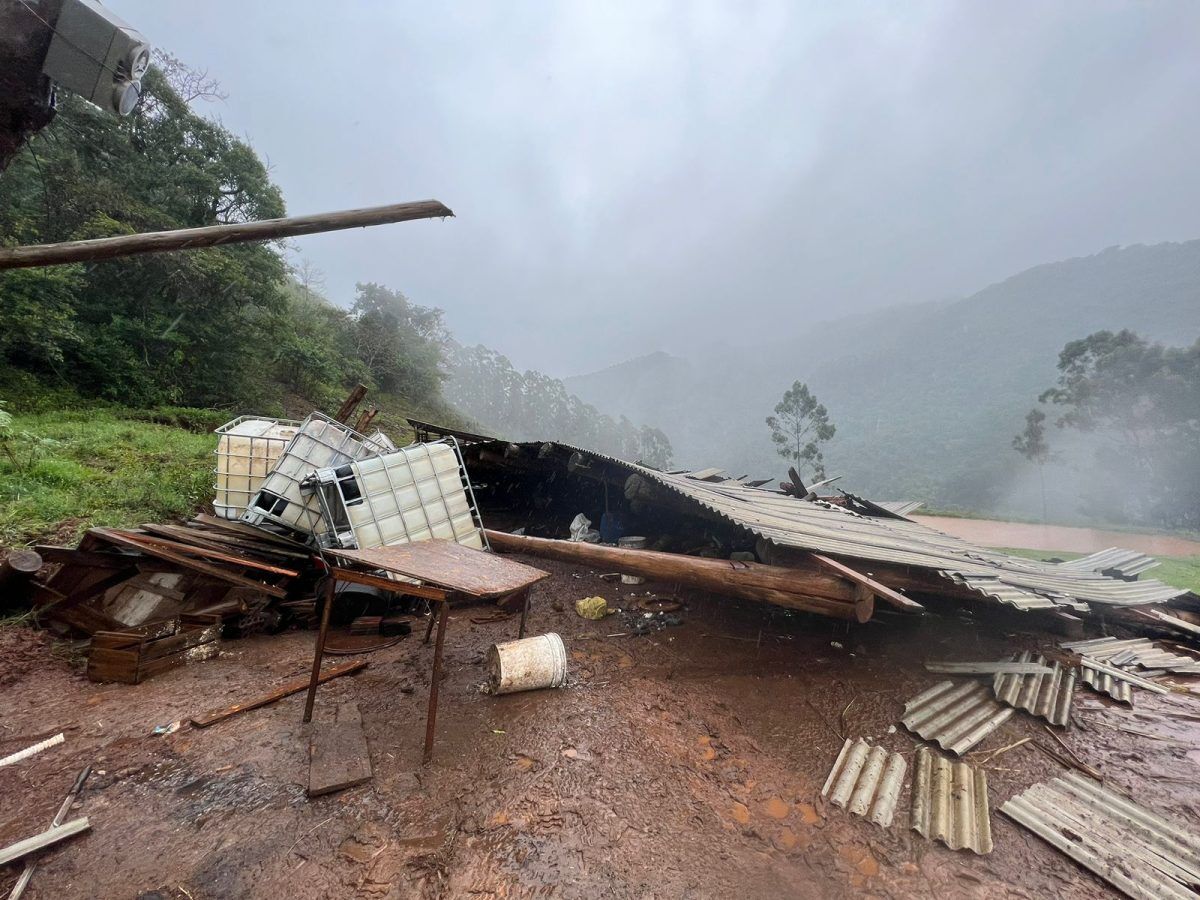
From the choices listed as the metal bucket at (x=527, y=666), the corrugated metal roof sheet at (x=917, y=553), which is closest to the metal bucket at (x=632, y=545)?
the corrugated metal roof sheet at (x=917, y=553)

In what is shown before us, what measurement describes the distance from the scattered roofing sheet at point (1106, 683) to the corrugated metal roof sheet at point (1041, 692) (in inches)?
6.1

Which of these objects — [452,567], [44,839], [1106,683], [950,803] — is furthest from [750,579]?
→ [44,839]

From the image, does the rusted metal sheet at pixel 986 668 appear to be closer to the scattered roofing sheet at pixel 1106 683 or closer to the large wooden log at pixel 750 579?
the scattered roofing sheet at pixel 1106 683

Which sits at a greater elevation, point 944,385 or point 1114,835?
point 944,385

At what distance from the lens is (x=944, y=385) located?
85500 millimetres

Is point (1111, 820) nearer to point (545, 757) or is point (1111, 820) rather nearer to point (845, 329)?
point (545, 757)

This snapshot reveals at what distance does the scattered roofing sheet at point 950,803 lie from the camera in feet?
9.88

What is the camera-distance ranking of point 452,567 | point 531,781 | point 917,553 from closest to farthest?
point 531,781 < point 452,567 < point 917,553

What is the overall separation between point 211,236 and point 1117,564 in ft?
46.2

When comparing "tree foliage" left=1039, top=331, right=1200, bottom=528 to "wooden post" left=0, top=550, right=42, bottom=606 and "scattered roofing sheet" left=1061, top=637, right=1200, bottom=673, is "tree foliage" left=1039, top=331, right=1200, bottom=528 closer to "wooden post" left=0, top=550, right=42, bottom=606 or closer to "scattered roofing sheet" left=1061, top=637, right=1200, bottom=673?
"scattered roofing sheet" left=1061, top=637, right=1200, bottom=673

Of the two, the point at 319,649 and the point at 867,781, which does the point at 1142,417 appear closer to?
the point at 867,781

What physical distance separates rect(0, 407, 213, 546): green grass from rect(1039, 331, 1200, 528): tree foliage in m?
45.6

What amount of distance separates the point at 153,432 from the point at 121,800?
12874 mm

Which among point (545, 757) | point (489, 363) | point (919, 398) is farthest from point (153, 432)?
point (919, 398)
